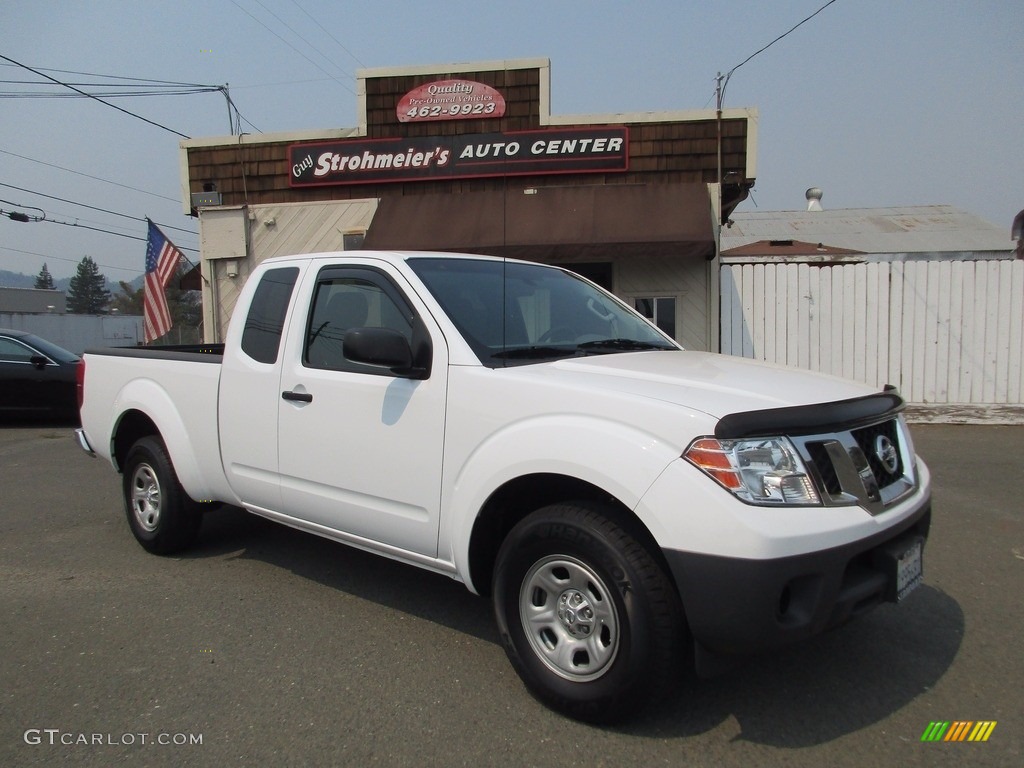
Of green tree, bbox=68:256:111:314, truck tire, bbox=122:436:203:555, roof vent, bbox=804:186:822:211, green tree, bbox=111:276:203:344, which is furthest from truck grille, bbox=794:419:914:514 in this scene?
green tree, bbox=68:256:111:314

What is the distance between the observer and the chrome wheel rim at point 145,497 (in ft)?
15.8

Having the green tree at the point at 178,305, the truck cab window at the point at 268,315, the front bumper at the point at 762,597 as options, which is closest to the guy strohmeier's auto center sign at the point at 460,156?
the truck cab window at the point at 268,315

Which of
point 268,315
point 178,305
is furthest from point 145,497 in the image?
point 178,305

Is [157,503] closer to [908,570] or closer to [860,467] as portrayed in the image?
[860,467]

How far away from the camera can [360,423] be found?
3.50 metres

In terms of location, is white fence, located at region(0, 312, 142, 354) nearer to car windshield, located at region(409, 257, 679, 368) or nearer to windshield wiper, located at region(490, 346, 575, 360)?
car windshield, located at region(409, 257, 679, 368)

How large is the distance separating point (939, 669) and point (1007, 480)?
440 centimetres

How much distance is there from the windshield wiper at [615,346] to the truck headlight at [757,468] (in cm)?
115

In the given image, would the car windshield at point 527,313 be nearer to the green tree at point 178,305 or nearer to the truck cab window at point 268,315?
the truck cab window at point 268,315

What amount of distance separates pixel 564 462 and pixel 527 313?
128 cm

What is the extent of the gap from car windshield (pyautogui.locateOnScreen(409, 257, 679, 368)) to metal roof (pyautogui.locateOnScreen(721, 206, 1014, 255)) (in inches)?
786

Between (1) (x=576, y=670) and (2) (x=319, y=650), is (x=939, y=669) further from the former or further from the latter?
(2) (x=319, y=650)

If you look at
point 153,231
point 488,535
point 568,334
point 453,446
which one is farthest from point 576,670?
point 153,231

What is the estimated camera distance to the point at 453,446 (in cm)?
315
